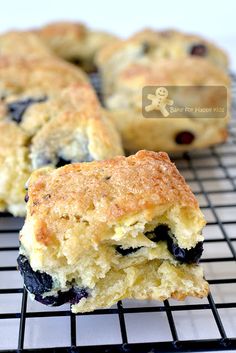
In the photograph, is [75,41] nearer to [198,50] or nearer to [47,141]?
[198,50]

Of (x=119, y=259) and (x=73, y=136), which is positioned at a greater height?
(x=73, y=136)

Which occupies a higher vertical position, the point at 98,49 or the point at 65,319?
the point at 98,49

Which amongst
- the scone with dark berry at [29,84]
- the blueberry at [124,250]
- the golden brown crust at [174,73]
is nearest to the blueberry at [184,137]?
the golden brown crust at [174,73]

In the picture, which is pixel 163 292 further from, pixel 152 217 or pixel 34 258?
pixel 34 258

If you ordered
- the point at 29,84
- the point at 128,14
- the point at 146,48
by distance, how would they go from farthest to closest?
the point at 128,14, the point at 146,48, the point at 29,84

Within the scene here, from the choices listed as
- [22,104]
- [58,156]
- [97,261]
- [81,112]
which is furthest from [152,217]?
[22,104]

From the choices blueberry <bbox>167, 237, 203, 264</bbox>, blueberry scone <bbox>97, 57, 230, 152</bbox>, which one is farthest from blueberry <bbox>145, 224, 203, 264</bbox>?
blueberry scone <bbox>97, 57, 230, 152</bbox>

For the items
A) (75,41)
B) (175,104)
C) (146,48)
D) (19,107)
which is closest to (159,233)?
(19,107)
